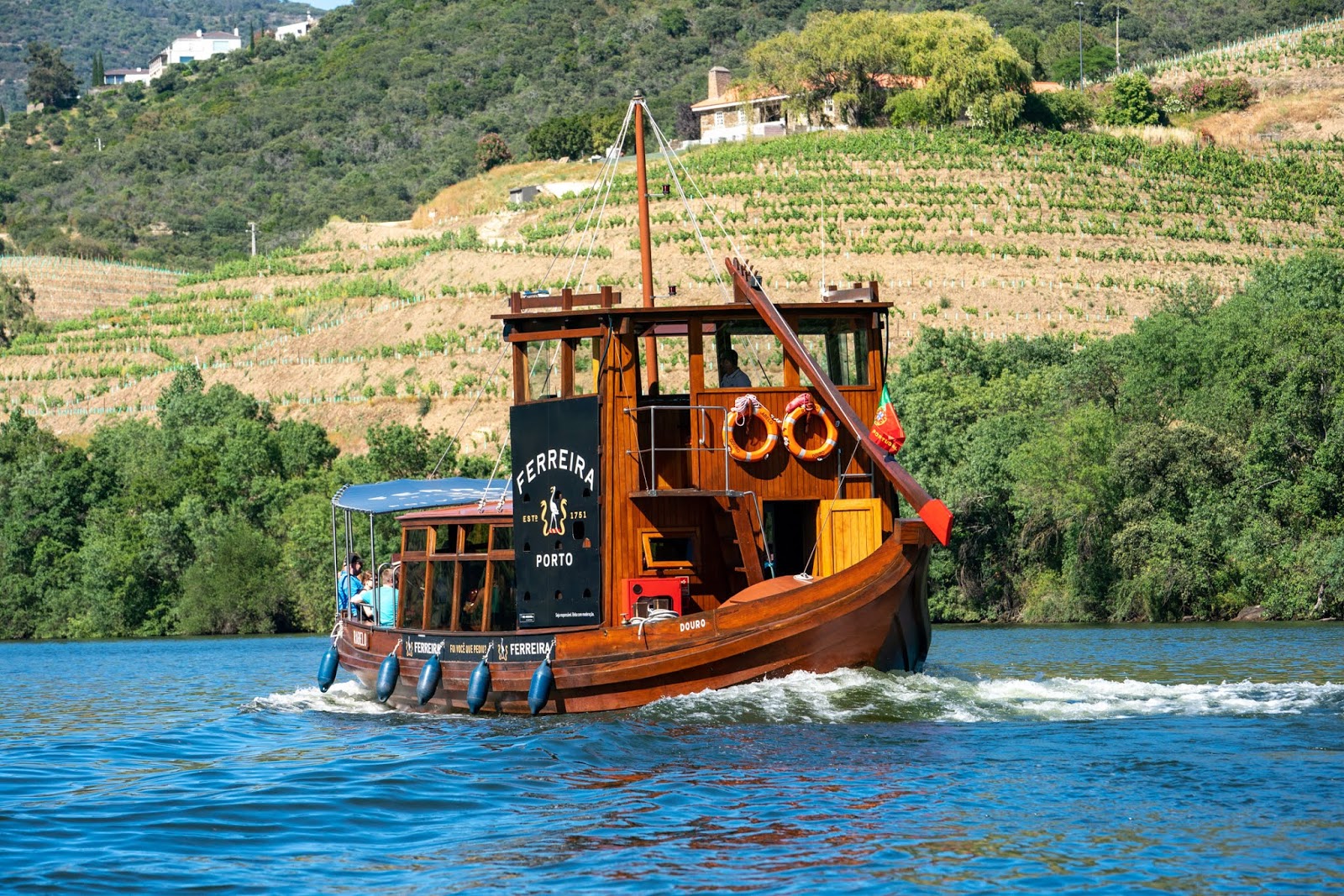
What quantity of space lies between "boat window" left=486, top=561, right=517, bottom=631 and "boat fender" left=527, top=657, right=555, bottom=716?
2676 mm

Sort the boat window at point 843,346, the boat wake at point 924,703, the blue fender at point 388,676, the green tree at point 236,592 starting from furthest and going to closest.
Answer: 1. the green tree at point 236,592
2. the blue fender at point 388,676
3. the boat window at point 843,346
4. the boat wake at point 924,703

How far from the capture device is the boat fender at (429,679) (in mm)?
26031

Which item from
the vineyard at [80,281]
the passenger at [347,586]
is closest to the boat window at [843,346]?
the passenger at [347,586]

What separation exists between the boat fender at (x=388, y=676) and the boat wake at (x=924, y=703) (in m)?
5.30

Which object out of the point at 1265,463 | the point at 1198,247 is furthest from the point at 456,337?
the point at 1265,463

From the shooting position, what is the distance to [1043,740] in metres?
20.9

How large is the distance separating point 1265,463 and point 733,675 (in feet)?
99.6

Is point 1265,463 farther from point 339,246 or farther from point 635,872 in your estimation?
point 339,246

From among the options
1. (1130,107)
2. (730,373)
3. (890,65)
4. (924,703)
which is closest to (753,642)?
(924,703)

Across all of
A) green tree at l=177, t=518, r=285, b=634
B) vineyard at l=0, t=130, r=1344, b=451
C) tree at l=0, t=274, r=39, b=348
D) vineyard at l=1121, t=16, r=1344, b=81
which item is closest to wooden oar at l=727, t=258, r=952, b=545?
green tree at l=177, t=518, r=285, b=634

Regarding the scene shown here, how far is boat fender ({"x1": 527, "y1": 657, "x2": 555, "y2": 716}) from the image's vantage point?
24.0 m

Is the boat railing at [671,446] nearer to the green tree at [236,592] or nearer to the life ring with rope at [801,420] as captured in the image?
the life ring with rope at [801,420]

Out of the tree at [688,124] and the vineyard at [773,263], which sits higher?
the tree at [688,124]

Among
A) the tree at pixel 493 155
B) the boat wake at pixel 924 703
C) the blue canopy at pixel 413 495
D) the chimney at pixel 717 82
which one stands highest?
the chimney at pixel 717 82
